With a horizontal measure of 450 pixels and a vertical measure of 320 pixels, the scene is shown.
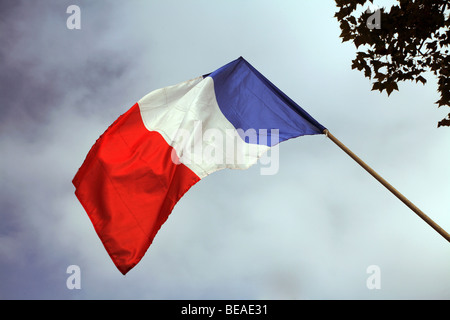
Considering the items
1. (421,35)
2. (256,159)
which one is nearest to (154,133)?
(256,159)

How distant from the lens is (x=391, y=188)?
5.09 metres

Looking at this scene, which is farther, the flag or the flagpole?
the flag

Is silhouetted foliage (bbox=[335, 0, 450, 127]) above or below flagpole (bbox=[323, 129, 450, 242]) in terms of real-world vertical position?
above

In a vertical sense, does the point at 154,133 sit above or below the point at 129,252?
→ above

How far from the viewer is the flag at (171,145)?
6789 millimetres

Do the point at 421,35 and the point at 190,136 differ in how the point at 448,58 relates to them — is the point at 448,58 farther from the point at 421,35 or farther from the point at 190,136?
the point at 190,136

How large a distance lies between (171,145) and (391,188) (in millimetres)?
4430

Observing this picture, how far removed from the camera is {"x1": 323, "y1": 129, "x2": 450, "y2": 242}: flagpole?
4505 mm

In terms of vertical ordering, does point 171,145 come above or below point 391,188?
above

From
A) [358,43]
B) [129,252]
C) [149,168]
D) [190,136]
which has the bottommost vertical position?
[129,252]

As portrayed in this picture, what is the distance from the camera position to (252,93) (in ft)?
26.7

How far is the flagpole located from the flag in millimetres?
755

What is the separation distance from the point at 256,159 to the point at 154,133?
239 centimetres

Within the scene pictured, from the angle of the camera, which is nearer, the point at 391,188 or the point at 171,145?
the point at 391,188
